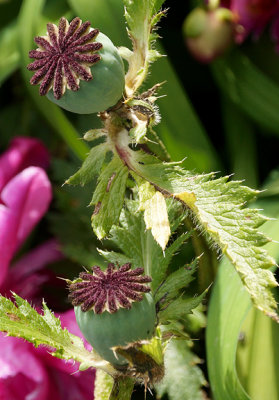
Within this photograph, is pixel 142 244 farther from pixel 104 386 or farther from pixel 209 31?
pixel 209 31

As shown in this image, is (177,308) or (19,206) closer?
(177,308)

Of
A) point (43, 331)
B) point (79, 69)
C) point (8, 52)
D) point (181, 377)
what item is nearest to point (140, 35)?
point (79, 69)

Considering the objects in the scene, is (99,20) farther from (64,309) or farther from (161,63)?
(64,309)

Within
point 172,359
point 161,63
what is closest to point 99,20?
point 161,63

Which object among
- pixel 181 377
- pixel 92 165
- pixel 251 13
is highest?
pixel 92 165

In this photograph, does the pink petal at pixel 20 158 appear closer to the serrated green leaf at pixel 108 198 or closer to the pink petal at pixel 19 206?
the pink petal at pixel 19 206

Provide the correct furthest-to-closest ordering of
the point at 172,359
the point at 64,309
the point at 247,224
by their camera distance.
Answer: the point at 64,309 < the point at 172,359 < the point at 247,224

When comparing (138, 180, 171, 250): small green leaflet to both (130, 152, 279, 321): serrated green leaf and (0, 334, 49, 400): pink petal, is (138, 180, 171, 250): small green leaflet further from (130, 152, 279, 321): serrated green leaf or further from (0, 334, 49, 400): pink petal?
(0, 334, 49, 400): pink petal
